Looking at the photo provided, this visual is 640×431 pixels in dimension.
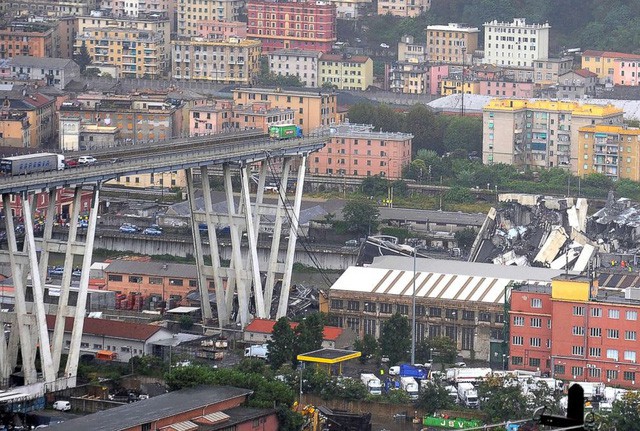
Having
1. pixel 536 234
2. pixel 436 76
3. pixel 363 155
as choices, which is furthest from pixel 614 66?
pixel 536 234

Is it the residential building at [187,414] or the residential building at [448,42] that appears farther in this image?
the residential building at [448,42]

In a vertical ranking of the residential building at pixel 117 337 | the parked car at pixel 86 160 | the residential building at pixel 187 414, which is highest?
the parked car at pixel 86 160

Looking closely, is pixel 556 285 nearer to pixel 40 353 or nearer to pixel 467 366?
pixel 467 366

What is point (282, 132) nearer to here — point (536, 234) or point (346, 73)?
point (536, 234)

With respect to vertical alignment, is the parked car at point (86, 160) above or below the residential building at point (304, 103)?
above

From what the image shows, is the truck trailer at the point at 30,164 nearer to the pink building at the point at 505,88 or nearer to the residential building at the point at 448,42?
the pink building at the point at 505,88

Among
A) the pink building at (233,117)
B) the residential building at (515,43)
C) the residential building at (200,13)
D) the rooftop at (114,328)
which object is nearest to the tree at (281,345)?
the rooftop at (114,328)

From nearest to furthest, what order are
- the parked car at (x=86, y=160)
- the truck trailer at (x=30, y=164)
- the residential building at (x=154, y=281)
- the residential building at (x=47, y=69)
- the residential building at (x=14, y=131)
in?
the truck trailer at (x=30, y=164), the parked car at (x=86, y=160), the residential building at (x=154, y=281), the residential building at (x=14, y=131), the residential building at (x=47, y=69)

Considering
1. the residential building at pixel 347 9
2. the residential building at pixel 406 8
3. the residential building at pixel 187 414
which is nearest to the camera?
the residential building at pixel 187 414
